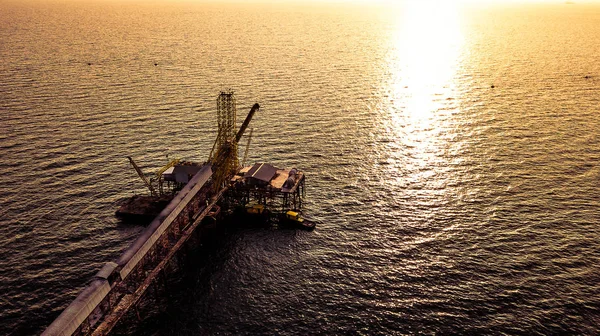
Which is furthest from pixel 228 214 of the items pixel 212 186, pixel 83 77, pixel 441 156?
pixel 83 77

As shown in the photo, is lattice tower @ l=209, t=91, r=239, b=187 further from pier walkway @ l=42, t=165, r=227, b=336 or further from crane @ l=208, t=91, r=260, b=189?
pier walkway @ l=42, t=165, r=227, b=336

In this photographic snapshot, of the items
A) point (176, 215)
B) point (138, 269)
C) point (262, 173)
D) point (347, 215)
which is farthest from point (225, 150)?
point (138, 269)

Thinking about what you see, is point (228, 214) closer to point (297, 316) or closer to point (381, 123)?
point (297, 316)

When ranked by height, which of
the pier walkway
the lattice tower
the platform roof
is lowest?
the pier walkway

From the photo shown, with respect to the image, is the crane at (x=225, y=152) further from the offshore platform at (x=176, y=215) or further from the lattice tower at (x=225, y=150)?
the offshore platform at (x=176, y=215)

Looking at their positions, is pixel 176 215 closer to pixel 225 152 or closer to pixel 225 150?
pixel 225 152

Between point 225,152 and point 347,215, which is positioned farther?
point 225,152

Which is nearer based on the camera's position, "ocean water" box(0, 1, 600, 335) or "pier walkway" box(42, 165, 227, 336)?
"pier walkway" box(42, 165, 227, 336)

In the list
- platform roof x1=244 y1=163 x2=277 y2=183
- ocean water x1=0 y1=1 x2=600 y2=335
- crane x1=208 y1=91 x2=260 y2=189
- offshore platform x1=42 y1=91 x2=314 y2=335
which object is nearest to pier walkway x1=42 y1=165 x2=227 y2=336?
offshore platform x1=42 y1=91 x2=314 y2=335
